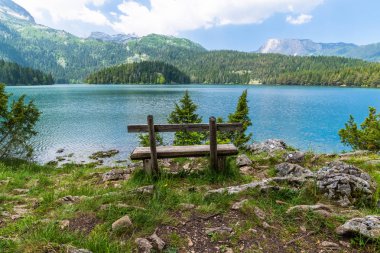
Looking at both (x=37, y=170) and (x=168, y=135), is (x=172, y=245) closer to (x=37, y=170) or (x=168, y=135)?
(x=37, y=170)

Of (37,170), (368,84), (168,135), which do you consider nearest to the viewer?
(37,170)

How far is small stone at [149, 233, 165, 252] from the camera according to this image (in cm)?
480

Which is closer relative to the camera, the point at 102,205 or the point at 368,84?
the point at 102,205

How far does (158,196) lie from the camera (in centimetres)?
680

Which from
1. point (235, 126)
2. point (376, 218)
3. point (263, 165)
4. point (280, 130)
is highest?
point (235, 126)

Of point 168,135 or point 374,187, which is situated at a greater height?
point 374,187

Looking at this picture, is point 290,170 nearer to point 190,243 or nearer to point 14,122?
point 190,243

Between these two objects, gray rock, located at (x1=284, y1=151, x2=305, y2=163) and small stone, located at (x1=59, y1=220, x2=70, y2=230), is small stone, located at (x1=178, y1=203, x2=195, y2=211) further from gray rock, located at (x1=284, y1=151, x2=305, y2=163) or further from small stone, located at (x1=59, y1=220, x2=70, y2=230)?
gray rock, located at (x1=284, y1=151, x2=305, y2=163)

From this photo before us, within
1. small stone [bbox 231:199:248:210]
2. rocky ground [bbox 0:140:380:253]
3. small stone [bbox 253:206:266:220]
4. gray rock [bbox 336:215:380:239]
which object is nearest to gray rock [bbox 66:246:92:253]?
rocky ground [bbox 0:140:380:253]

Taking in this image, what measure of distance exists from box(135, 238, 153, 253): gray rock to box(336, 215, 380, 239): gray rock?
160 inches

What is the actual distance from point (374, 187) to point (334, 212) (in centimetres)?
233

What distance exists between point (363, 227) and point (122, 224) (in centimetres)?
517

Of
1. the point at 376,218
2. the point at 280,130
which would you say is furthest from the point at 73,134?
the point at 376,218

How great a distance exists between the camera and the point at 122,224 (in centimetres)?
534
